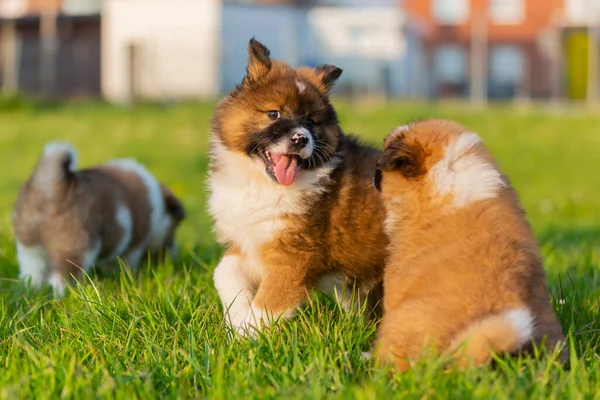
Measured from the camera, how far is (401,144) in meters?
3.30

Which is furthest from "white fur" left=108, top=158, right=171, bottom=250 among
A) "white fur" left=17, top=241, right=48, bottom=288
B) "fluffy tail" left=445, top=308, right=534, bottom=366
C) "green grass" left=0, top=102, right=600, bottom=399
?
"fluffy tail" left=445, top=308, right=534, bottom=366

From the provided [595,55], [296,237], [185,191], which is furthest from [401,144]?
[595,55]

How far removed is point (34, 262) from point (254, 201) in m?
2.16

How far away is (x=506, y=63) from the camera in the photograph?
3788cm

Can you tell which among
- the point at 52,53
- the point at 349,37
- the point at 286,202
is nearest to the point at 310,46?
the point at 349,37

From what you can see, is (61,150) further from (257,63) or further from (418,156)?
(418,156)

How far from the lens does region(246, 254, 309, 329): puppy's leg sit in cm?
362

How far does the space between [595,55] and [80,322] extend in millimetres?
28933

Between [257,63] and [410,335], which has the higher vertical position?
[257,63]

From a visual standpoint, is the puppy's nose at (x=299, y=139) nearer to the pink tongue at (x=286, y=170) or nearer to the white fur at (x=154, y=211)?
the pink tongue at (x=286, y=170)

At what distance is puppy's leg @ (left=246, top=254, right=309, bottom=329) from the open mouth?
36 centimetres

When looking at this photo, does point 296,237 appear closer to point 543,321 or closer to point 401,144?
point 401,144

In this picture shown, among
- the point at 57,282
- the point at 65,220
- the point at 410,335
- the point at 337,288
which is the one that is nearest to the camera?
the point at 410,335

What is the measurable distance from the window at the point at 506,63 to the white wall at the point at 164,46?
16046 mm
